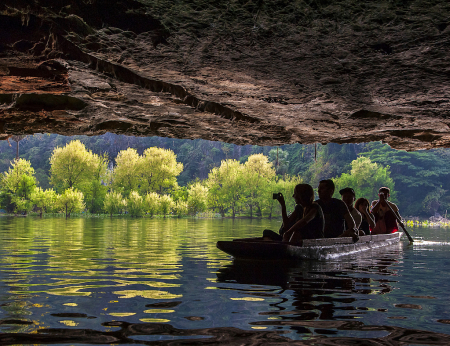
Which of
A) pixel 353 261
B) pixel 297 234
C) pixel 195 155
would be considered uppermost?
pixel 195 155

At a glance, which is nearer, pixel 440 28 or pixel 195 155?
pixel 440 28

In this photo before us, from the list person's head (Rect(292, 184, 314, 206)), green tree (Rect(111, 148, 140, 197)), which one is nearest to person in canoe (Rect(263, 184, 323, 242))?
person's head (Rect(292, 184, 314, 206))

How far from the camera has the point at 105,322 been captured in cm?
288

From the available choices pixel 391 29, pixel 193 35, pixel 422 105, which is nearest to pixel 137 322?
pixel 193 35

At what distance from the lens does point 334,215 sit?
7059 mm

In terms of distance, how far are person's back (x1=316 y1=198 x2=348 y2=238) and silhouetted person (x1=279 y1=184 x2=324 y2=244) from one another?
564 millimetres

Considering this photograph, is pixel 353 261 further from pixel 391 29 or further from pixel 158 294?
pixel 391 29

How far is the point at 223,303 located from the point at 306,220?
2.86 metres

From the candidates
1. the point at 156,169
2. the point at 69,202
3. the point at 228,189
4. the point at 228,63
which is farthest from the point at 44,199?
the point at 228,63

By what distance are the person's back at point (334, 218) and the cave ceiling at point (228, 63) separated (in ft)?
4.43

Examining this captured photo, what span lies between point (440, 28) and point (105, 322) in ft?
10.7

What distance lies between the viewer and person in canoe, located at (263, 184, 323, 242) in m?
6.06

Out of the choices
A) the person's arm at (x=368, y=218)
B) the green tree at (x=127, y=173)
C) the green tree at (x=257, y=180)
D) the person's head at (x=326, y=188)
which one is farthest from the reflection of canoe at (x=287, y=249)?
the green tree at (x=257, y=180)

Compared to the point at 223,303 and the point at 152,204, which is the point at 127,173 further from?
the point at 223,303
